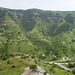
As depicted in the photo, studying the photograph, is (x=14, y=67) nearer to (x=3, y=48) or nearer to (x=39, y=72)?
(x=39, y=72)

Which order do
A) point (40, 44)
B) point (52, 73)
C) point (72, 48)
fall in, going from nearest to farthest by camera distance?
point (52, 73) < point (72, 48) < point (40, 44)

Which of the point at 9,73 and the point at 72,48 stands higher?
the point at 9,73

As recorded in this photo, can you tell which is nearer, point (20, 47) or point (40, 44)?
point (20, 47)

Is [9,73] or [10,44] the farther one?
[10,44]

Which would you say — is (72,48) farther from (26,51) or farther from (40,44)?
(26,51)

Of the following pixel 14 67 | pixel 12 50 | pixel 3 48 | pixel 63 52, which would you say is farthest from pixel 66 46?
pixel 14 67

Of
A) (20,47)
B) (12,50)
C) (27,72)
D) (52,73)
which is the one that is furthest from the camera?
(20,47)

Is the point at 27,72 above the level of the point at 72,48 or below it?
above

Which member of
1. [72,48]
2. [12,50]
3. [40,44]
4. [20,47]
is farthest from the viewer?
[40,44]

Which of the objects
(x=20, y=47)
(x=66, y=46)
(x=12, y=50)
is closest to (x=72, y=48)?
(x=66, y=46)
